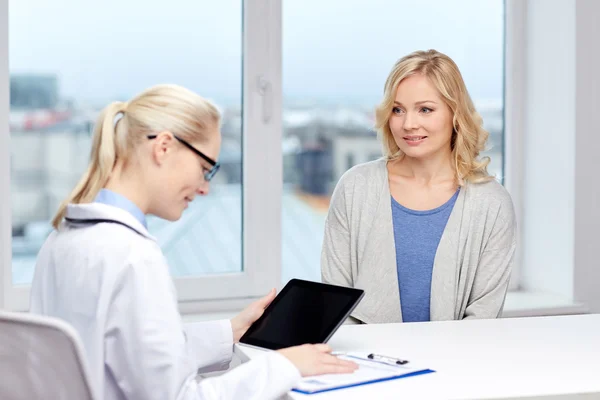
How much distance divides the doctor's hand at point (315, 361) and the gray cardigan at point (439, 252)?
76cm

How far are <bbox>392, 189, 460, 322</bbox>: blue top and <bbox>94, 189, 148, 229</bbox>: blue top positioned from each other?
1.12 metres

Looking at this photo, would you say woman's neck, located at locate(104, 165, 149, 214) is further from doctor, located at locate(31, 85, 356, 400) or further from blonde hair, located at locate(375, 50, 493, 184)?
blonde hair, located at locate(375, 50, 493, 184)

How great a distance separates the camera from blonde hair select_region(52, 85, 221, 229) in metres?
1.51

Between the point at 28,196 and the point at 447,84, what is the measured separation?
1.57 m

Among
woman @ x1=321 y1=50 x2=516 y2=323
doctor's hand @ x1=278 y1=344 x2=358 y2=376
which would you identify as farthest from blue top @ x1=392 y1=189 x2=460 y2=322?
doctor's hand @ x1=278 y1=344 x2=358 y2=376

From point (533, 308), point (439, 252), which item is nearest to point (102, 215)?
point (439, 252)

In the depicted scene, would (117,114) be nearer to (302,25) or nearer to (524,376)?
(524,376)

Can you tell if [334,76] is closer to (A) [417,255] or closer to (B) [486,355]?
(A) [417,255]

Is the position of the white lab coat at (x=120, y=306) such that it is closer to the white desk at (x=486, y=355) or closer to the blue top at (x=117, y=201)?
the blue top at (x=117, y=201)

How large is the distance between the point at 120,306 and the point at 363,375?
52cm

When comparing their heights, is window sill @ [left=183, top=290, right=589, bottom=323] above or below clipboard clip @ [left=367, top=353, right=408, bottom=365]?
below

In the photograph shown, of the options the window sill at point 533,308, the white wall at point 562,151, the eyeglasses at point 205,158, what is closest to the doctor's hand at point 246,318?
the eyeglasses at point 205,158

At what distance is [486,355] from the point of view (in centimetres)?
186

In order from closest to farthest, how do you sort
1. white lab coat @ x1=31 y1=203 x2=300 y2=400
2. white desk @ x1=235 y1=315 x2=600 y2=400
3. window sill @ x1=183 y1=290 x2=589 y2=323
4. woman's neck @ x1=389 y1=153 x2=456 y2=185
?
white lab coat @ x1=31 y1=203 x2=300 y2=400
white desk @ x1=235 y1=315 x2=600 y2=400
woman's neck @ x1=389 y1=153 x2=456 y2=185
window sill @ x1=183 y1=290 x2=589 y2=323
